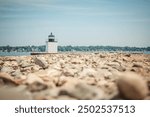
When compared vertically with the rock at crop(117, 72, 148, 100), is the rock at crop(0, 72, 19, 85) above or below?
below

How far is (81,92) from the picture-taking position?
146cm

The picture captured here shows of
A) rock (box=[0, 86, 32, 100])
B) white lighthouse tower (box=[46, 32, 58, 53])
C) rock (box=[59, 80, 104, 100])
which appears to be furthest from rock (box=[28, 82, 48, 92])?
white lighthouse tower (box=[46, 32, 58, 53])

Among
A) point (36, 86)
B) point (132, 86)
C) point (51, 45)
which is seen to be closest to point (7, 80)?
point (36, 86)

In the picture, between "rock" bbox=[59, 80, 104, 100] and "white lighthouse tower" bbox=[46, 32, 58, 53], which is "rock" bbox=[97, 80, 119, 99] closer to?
"rock" bbox=[59, 80, 104, 100]

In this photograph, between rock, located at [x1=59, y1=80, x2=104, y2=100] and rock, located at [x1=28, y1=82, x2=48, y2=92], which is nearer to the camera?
rock, located at [x1=59, y1=80, x2=104, y2=100]

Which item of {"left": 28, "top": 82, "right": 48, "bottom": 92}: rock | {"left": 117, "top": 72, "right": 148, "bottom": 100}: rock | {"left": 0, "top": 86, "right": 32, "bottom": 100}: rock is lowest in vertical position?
{"left": 0, "top": 86, "right": 32, "bottom": 100}: rock

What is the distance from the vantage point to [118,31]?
348cm

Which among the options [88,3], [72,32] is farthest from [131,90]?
[72,32]

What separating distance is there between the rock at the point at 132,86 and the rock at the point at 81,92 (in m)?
0.15

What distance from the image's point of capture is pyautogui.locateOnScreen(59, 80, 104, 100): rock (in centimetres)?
146

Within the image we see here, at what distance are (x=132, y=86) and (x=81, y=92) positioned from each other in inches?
11.9

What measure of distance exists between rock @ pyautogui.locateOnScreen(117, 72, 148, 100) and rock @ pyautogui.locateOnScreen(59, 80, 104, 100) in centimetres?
15

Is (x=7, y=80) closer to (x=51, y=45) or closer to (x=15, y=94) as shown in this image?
(x=15, y=94)

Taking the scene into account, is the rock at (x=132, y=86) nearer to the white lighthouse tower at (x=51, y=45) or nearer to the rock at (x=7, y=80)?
the rock at (x=7, y=80)
